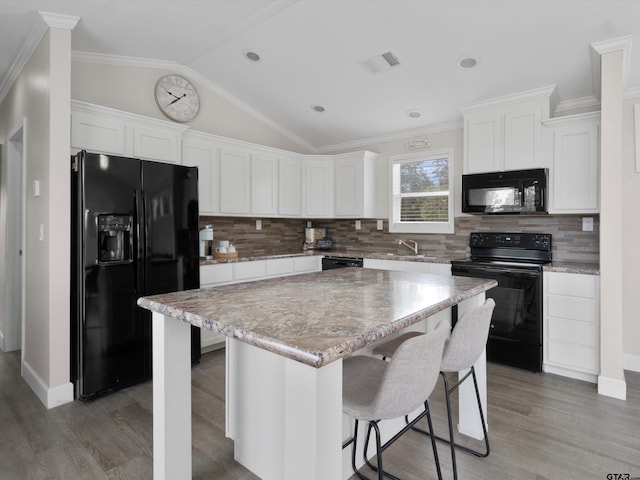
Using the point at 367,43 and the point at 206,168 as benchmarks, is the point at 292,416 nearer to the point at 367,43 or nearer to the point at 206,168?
the point at 367,43

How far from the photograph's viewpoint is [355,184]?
193 inches

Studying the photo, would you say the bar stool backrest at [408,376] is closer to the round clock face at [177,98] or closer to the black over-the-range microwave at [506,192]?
the black over-the-range microwave at [506,192]

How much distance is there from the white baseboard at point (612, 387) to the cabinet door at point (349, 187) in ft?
9.61

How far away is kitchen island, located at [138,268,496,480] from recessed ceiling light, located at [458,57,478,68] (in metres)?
1.98

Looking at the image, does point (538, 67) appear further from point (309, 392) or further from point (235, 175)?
point (309, 392)

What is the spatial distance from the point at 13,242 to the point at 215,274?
1.99 meters

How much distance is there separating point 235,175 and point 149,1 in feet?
6.02

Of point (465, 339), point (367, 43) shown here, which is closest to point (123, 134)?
point (367, 43)

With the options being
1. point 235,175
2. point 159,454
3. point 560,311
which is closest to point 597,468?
point 560,311

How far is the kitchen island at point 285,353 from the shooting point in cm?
102

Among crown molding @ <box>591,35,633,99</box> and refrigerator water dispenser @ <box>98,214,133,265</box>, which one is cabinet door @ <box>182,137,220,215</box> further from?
crown molding @ <box>591,35,633,99</box>

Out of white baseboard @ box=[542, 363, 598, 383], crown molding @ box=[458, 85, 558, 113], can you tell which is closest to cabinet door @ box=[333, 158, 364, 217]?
crown molding @ box=[458, 85, 558, 113]

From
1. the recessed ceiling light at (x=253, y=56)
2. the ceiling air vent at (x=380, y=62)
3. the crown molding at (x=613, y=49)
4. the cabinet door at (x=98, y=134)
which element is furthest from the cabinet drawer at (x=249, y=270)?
the crown molding at (x=613, y=49)

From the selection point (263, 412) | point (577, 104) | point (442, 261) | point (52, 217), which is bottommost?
point (263, 412)
